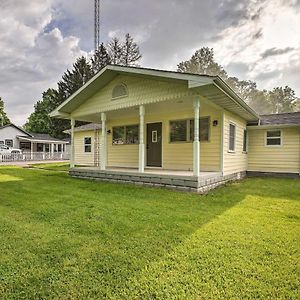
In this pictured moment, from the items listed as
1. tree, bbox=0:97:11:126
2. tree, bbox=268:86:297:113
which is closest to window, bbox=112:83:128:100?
tree, bbox=268:86:297:113

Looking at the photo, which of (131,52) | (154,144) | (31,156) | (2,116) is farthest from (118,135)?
(2,116)

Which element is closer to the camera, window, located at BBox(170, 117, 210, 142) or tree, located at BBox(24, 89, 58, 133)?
window, located at BBox(170, 117, 210, 142)

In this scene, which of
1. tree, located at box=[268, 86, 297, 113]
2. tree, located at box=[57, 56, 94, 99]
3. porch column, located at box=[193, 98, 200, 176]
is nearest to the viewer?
porch column, located at box=[193, 98, 200, 176]

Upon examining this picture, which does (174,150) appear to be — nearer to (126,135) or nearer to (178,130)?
(178,130)

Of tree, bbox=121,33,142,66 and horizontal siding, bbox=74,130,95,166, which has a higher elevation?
tree, bbox=121,33,142,66

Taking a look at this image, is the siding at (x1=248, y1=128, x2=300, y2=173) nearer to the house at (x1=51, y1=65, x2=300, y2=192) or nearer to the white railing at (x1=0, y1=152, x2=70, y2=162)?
the house at (x1=51, y1=65, x2=300, y2=192)

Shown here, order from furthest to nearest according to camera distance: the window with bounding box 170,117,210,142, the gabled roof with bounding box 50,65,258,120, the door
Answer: the door
the window with bounding box 170,117,210,142
the gabled roof with bounding box 50,65,258,120

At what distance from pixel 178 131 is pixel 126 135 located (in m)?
2.85

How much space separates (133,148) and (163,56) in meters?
10.6

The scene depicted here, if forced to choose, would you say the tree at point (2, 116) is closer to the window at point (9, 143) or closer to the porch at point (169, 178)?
the window at point (9, 143)

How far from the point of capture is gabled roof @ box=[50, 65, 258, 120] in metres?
6.00

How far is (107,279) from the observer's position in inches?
86.6

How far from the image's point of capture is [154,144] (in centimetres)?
1004

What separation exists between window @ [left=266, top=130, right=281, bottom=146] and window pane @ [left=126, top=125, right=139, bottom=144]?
5789 millimetres
